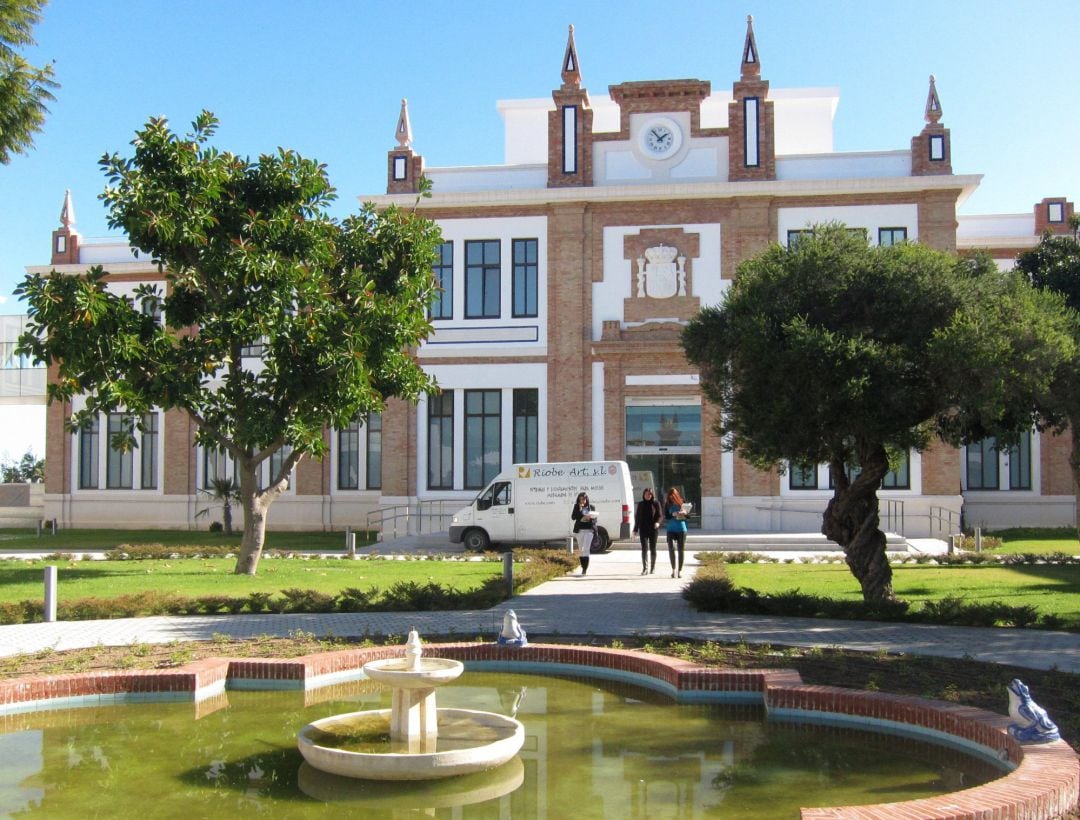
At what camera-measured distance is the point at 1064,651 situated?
12.0 m

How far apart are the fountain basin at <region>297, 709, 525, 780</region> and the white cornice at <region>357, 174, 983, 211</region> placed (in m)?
26.4

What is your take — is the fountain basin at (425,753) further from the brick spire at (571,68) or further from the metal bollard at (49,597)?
the brick spire at (571,68)

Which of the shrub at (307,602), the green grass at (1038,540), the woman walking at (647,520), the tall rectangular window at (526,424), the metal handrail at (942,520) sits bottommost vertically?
the green grass at (1038,540)

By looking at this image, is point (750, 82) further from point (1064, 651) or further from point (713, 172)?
point (1064, 651)

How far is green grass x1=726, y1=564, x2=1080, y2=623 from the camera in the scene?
16.6 meters

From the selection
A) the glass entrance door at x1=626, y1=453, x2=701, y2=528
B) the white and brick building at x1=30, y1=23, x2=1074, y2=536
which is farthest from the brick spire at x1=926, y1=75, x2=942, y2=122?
the glass entrance door at x1=626, y1=453, x2=701, y2=528

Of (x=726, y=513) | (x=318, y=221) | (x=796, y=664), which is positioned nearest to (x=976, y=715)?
(x=796, y=664)

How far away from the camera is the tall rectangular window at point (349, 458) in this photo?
38188 mm

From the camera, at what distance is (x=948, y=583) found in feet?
63.3

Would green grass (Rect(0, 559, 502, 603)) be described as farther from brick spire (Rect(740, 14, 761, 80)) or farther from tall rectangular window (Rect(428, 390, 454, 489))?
brick spire (Rect(740, 14, 761, 80))

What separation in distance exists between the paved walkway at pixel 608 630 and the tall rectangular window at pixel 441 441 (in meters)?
18.2

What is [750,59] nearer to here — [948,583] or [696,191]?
[696,191]

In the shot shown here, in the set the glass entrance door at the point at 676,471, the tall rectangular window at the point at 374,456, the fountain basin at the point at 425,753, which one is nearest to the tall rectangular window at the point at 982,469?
the glass entrance door at the point at 676,471

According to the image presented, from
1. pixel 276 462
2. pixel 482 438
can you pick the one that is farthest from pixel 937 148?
pixel 276 462
